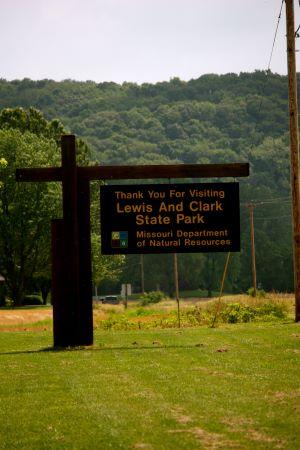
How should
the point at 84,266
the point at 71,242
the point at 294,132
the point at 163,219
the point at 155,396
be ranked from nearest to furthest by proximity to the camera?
the point at 155,396 < the point at 71,242 < the point at 84,266 < the point at 163,219 < the point at 294,132

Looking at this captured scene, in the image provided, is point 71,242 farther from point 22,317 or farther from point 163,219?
point 22,317

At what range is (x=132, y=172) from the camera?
19.7 metres

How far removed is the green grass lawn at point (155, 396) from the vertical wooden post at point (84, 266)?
69cm

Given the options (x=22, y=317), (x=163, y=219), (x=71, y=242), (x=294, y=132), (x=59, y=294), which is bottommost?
(x=22, y=317)

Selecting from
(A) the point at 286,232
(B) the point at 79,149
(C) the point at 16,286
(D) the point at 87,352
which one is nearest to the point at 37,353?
(D) the point at 87,352

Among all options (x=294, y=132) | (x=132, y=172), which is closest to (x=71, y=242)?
(x=132, y=172)

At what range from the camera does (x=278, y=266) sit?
365 ft

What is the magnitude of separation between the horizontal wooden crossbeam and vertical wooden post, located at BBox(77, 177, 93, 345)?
340 millimetres

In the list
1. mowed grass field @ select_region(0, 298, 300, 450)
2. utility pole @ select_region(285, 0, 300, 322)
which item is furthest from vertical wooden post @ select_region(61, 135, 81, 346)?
utility pole @ select_region(285, 0, 300, 322)

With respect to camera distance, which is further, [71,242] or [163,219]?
[163,219]

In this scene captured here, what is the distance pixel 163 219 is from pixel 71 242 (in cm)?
222

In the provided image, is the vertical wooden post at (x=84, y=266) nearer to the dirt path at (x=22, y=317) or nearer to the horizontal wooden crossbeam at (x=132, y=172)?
the horizontal wooden crossbeam at (x=132, y=172)

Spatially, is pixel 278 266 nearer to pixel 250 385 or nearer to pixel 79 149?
pixel 79 149

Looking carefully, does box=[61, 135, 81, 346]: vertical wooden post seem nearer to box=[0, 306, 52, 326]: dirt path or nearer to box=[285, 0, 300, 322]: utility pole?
box=[285, 0, 300, 322]: utility pole
